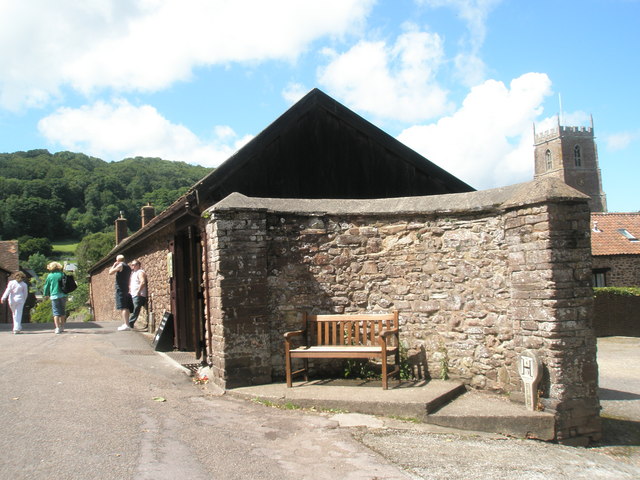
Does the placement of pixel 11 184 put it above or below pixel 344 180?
above

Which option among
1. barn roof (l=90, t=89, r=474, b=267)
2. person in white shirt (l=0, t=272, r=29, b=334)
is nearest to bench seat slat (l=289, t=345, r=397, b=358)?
barn roof (l=90, t=89, r=474, b=267)

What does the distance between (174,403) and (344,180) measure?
5045mm

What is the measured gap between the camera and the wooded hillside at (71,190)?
5956cm

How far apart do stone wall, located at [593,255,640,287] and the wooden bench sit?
2032 cm

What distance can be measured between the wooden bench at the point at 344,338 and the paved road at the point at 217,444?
0.89m

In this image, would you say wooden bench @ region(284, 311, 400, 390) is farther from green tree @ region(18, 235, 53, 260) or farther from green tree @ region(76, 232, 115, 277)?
green tree @ region(18, 235, 53, 260)

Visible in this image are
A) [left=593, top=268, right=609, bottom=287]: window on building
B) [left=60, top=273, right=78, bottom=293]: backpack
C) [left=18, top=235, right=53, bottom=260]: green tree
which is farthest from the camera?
[left=18, top=235, right=53, bottom=260]: green tree

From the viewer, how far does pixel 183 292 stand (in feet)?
34.8

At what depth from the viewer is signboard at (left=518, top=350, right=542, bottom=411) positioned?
619cm

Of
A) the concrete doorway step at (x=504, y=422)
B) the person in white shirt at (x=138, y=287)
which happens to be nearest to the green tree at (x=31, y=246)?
the person in white shirt at (x=138, y=287)

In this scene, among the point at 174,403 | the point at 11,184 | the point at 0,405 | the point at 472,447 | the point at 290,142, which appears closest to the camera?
the point at 472,447

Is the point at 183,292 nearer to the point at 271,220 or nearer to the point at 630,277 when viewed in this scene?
the point at 271,220

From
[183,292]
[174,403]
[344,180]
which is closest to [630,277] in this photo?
[344,180]

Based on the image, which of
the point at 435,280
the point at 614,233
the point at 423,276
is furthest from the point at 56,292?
the point at 614,233
